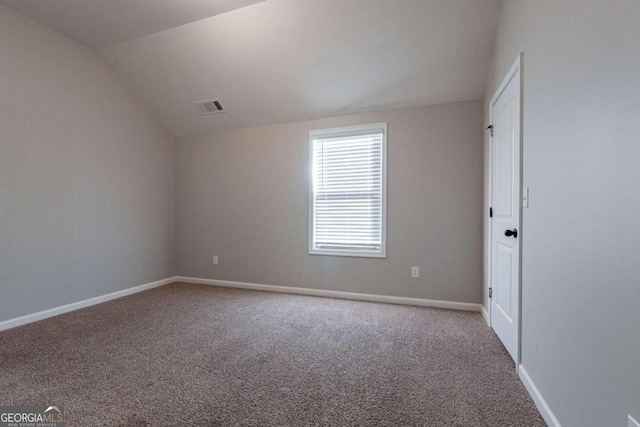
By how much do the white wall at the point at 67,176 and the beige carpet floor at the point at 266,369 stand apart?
1.83 feet

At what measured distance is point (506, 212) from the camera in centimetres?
228

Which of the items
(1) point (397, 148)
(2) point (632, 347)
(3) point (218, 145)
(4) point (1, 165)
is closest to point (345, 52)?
(1) point (397, 148)

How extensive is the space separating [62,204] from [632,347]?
4397mm

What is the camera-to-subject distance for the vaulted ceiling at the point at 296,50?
8.59ft

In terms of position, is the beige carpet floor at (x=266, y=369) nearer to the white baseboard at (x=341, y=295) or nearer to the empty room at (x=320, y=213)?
the empty room at (x=320, y=213)

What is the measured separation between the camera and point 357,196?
365 cm

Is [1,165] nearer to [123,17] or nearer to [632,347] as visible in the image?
[123,17]

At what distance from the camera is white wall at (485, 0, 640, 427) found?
94 cm

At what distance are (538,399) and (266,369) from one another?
1594 millimetres

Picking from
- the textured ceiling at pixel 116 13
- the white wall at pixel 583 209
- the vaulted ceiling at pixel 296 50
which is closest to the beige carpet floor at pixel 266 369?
the white wall at pixel 583 209

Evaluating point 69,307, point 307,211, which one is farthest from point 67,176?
point 307,211

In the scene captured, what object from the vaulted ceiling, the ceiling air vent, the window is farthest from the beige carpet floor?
the ceiling air vent

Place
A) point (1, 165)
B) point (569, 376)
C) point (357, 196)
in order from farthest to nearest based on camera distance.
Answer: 1. point (357, 196)
2. point (1, 165)
3. point (569, 376)

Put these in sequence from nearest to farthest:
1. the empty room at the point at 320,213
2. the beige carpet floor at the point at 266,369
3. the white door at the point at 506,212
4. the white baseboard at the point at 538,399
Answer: the empty room at the point at 320,213 → the white baseboard at the point at 538,399 → the beige carpet floor at the point at 266,369 → the white door at the point at 506,212
